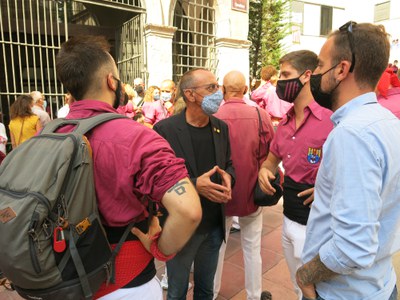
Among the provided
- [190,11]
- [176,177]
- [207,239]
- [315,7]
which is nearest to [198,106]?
[207,239]

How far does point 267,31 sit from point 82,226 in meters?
18.8

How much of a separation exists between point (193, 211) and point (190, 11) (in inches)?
397

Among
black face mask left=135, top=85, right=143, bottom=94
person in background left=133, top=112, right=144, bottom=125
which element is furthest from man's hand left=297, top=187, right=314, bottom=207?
black face mask left=135, top=85, right=143, bottom=94

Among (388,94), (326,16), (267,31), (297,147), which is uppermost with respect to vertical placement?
(326,16)

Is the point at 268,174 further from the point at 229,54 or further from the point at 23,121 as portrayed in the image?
the point at 229,54

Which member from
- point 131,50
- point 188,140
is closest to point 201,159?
point 188,140

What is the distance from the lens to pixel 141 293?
55.9 inches

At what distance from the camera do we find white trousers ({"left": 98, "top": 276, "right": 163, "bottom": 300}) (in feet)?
4.55

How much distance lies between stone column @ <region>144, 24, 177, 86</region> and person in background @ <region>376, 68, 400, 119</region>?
6.73 meters

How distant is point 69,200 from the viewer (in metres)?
1.16

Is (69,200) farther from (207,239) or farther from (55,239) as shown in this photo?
(207,239)

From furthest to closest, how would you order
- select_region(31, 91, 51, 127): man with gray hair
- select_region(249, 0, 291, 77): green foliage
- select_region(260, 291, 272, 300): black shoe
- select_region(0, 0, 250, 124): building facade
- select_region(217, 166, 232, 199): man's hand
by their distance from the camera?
1. select_region(249, 0, 291, 77): green foliage
2. select_region(0, 0, 250, 124): building facade
3. select_region(31, 91, 51, 127): man with gray hair
4. select_region(260, 291, 272, 300): black shoe
5. select_region(217, 166, 232, 199): man's hand

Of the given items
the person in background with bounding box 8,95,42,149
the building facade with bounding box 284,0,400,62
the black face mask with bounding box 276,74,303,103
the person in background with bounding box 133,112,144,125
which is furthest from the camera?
the building facade with bounding box 284,0,400,62

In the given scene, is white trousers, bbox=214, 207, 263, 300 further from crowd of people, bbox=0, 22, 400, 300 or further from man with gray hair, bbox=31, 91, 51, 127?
man with gray hair, bbox=31, 91, 51, 127
